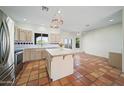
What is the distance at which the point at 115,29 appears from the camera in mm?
4723

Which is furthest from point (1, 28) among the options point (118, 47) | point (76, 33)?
point (76, 33)

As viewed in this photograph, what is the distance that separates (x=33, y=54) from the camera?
15.1 ft

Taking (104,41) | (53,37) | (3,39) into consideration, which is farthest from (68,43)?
(3,39)

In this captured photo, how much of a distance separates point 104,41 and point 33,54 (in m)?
5.25

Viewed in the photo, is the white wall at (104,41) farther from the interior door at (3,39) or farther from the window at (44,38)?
the interior door at (3,39)

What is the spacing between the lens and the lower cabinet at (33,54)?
14.3ft

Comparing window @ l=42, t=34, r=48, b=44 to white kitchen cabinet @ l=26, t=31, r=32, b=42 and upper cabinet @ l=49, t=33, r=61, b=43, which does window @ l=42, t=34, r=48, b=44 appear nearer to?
upper cabinet @ l=49, t=33, r=61, b=43

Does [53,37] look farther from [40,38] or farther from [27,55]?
[27,55]

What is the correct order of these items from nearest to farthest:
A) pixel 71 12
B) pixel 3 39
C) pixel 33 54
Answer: pixel 3 39 → pixel 71 12 → pixel 33 54

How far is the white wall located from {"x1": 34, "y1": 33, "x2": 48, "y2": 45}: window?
4310mm

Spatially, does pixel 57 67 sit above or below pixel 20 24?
below

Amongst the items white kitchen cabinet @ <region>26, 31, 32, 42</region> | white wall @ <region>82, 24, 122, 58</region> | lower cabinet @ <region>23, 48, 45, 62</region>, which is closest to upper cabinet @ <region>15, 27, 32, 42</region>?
white kitchen cabinet @ <region>26, 31, 32, 42</region>
